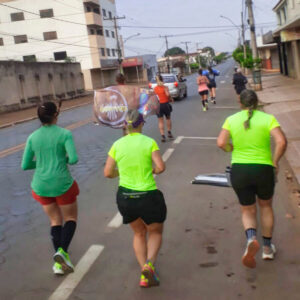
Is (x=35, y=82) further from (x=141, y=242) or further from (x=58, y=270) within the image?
(x=141, y=242)

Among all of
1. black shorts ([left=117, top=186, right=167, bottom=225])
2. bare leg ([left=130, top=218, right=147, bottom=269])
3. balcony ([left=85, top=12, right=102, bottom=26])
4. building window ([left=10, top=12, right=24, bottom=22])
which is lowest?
bare leg ([left=130, top=218, right=147, bottom=269])

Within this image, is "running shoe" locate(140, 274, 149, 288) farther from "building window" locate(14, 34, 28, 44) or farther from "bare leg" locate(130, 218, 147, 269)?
"building window" locate(14, 34, 28, 44)

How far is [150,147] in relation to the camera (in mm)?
3602

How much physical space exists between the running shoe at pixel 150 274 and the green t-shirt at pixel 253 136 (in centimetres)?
127

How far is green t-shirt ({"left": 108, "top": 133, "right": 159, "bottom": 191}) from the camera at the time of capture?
360 centimetres

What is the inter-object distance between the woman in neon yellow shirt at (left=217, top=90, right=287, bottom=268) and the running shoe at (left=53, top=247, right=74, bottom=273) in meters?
1.68

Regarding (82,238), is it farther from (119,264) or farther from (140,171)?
(140,171)

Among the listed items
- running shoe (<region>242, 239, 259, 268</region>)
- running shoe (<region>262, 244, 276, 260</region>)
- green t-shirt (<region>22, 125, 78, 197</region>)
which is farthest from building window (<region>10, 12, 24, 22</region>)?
running shoe (<region>242, 239, 259, 268</region>)

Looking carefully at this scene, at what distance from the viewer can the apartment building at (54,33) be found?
58156mm

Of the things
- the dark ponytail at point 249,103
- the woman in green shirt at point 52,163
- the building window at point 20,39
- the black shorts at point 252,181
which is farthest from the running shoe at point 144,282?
the building window at point 20,39

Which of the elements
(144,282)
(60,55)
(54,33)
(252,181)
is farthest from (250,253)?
(54,33)

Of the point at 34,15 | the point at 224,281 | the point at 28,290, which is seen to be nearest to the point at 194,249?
the point at 224,281

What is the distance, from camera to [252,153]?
3.94m

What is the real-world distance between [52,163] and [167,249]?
1.60 meters
